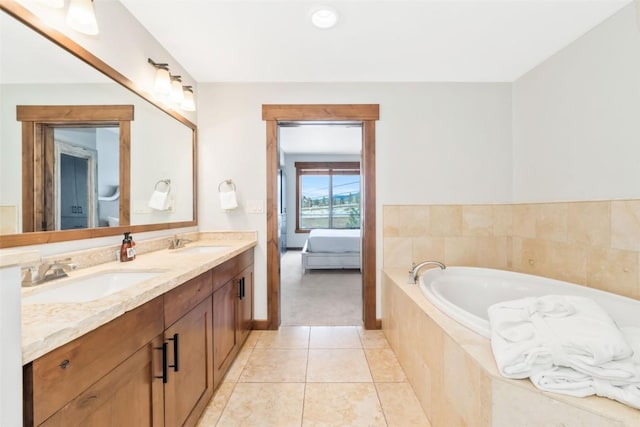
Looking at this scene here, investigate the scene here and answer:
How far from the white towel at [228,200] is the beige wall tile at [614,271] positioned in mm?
2659

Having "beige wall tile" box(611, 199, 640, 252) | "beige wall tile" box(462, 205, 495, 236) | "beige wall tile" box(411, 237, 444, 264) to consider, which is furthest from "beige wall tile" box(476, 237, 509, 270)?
"beige wall tile" box(611, 199, 640, 252)

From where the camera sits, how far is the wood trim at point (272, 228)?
2508 millimetres

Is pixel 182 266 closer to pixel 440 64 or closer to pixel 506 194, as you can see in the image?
pixel 440 64

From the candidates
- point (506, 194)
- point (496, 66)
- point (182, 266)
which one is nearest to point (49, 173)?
point (182, 266)

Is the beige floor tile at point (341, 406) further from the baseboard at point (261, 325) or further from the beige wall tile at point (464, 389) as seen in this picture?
the baseboard at point (261, 325)

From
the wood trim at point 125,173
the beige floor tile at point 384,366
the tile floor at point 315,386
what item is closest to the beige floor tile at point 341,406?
the tile floor at point 315,386

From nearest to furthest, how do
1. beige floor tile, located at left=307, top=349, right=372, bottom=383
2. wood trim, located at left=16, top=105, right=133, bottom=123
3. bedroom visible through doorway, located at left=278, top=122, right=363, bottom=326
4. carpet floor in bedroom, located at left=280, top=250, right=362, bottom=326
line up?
1. wood trim, located at left=16, top=105, right=133, bottom=123
2. beige floor tile, located at left=307, top=349, right=372, bottom=383
3. carpet floor in bedroom, located at left=280, top=250, right=362, bottom=326
4. bedroom visible through doorway, located at left=278, top=122, right=363, bottom=326

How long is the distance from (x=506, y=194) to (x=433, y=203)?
2.27 feet

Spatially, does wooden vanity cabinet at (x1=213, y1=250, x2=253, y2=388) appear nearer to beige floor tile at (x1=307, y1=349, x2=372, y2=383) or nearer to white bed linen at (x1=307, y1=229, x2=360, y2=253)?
beige floor tile at (x1=307, y1=349, x2=372, y2=383)

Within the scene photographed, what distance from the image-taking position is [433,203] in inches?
99.8

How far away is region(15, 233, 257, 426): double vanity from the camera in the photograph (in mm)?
651

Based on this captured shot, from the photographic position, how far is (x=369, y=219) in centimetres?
251

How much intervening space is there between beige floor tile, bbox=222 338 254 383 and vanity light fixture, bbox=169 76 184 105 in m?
1.99

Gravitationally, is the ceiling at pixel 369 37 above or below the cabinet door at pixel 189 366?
above
